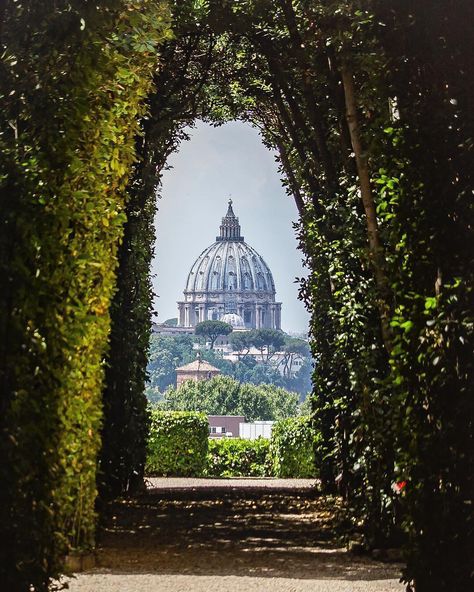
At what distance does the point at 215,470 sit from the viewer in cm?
2997

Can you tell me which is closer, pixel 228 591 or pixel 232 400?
pixel 228 591

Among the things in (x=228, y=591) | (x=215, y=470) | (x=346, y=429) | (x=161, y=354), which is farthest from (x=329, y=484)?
(x=161, y=354)

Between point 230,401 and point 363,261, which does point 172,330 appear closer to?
point 230,401

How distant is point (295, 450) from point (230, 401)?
3218 inches

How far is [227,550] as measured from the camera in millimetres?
10539

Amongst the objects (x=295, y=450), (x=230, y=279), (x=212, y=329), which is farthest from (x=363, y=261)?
(x=230, y=279)

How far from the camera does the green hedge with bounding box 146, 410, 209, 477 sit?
79.4 ft

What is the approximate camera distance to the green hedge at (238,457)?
29.9 meters

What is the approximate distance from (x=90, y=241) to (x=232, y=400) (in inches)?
3888

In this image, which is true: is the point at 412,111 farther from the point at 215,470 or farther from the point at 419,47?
the point at 215,470

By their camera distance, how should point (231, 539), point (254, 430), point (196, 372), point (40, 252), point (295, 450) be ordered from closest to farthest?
point (40, 252), point (231, 539), point (295, 450), point (254, 430), point (196, 372)

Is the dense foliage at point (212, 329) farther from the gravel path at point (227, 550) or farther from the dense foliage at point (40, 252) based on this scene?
the dense foliage at point (40, 252)

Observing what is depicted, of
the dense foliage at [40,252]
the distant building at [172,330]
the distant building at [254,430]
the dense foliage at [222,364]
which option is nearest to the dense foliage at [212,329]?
the dense foliage at [222,364]

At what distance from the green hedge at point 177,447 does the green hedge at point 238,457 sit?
205 inches
